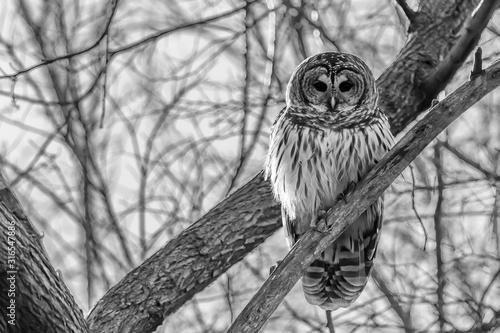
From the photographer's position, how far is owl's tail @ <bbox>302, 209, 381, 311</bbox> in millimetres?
4406

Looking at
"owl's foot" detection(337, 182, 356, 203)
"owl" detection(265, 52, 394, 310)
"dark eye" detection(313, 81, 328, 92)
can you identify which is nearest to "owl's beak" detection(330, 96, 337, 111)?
"owl" detection(265, 52, 394, 310)

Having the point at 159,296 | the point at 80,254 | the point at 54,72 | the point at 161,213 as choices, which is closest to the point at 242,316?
the point at 159,296

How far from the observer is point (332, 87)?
457cm

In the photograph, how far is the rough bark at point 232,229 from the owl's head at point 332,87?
38 cm

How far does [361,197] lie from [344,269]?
2.97 feet

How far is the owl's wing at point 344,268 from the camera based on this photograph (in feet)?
14.5

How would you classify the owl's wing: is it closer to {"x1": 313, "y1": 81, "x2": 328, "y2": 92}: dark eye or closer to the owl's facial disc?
the owl's facial disc

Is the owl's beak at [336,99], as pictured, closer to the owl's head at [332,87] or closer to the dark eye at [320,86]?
the owl's head at [332,87]

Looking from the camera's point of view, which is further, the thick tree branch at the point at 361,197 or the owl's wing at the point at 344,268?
the owl's wing at the point at 344,268

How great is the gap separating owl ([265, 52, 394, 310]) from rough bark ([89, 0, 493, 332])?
20 cm

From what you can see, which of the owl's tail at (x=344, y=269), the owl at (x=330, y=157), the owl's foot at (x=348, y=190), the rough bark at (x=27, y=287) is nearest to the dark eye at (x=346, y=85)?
the owl at (x=330, y=157)

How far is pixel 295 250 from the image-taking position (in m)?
3.48

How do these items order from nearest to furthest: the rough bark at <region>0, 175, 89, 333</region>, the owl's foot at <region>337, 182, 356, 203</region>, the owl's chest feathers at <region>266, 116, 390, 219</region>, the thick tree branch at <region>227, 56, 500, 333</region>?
the rough bark at <region>0, 175, 89, 333</region>
the thick tree branch at <region>227, 56, 500, 333</region>
the owl's foot at <region>337, 182, 356, 203</region>
the owl's chest feathers at <region>266, 116, 390, 219</region>

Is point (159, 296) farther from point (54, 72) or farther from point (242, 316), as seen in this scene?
point (54, 72)
